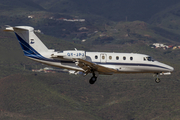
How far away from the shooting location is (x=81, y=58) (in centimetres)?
5791

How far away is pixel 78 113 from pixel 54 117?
16.2 metres

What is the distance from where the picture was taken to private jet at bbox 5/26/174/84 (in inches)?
2276

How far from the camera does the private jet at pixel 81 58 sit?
190 feet

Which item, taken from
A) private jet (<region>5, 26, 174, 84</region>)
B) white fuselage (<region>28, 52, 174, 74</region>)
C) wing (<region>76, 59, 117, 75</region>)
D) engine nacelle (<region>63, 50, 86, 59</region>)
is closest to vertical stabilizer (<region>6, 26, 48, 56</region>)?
private jet (<region>5, 26, 174, 84</region>)

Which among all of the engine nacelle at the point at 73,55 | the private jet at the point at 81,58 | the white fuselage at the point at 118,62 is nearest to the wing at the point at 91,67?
the private jet at the point at 81,58

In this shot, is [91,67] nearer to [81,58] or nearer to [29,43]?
[81,58]

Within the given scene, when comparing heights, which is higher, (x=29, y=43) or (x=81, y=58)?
(x=29, y=43)

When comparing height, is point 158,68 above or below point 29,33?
below

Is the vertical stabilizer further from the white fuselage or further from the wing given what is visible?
the wing

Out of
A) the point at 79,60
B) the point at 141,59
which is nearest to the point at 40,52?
the point at 79,60

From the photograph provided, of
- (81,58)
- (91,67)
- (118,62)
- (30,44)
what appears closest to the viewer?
(91,67)

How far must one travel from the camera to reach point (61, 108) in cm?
19750

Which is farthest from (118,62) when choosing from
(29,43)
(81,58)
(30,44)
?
(29,43)

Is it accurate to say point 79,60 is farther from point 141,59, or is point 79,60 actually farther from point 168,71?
point 168,71
